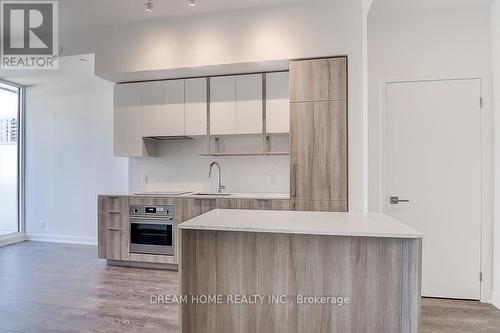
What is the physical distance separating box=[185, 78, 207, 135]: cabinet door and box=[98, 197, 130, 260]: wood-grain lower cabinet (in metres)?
1.31

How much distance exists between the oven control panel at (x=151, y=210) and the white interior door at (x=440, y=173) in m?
2.60

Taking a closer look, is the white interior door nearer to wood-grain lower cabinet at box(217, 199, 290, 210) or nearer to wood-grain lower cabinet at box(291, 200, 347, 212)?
wood-grain lower cabinet at box(291, 200, 347, 212)

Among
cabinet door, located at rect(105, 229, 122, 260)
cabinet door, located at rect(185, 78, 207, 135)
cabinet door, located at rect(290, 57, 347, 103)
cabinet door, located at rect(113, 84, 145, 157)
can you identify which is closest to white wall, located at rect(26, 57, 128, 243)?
cabinet door, located at rect(113, 84, 145, 157)

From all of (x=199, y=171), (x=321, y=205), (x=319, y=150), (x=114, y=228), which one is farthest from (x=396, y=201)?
(x=114, y=228)

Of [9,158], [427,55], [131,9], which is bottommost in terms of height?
[9,158]

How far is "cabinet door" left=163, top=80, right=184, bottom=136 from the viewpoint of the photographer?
161 inches

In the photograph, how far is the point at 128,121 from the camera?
4.26 m

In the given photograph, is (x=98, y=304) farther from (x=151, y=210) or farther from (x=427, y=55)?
(x=427, y=55)

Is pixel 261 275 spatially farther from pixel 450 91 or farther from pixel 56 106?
pixel 56 106

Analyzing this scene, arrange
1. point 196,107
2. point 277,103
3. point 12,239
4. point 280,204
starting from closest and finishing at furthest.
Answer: point 280,204, point 277,103, point 196,107, point 12,239

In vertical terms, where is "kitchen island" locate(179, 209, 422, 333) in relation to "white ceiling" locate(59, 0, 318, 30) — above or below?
below

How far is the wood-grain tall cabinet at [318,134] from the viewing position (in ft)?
10.9

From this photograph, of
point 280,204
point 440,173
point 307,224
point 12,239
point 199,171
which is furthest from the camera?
point 12,239

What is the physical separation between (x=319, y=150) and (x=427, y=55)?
56.7 inches
